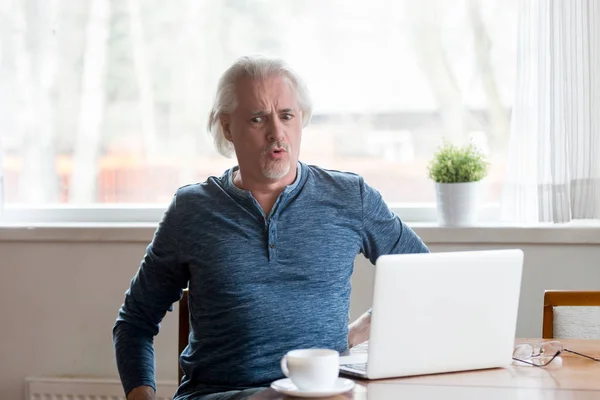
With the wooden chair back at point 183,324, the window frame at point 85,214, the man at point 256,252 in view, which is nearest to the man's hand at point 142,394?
the man at point 256,252

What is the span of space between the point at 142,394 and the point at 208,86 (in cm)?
136

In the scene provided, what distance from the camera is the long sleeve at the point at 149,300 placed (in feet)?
6.67

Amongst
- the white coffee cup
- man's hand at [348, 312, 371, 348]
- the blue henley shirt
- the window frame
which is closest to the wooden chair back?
the blue henley shirt

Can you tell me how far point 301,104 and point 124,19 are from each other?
1170 mm

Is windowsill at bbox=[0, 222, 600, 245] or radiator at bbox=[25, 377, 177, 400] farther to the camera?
radiator at bbox=[25, 377, 177, 400]

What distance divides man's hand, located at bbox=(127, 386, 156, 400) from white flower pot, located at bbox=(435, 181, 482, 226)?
115 cm

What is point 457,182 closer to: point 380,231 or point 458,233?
point 458,233

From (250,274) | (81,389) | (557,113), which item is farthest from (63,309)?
(557,113)

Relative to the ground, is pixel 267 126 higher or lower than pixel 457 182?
higher

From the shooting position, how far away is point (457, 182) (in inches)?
107

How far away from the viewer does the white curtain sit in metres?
2.65

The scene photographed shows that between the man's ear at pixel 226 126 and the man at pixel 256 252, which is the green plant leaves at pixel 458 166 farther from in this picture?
the man's ear at pixel 226 126

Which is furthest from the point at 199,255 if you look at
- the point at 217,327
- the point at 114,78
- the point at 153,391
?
the point at 114,78

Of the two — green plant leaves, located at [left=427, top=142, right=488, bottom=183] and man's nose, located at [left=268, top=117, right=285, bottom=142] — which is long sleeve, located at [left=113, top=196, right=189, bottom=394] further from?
green plant leaves, located at [left=427, top=142, right=488, bottom=183]
